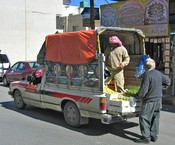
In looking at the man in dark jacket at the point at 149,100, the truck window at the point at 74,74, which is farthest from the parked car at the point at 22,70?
the man in dark jacket at the point at 149,100

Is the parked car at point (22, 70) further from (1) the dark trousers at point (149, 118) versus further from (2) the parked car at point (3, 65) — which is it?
(1) the dark trousers at point (149, 118)

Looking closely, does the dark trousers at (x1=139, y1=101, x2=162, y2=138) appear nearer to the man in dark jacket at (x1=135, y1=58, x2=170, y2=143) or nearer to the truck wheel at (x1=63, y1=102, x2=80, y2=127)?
the man in dark jacket at (x1=135, y1=58, x2=170, y2=143)

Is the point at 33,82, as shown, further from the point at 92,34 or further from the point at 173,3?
the point at 173,3

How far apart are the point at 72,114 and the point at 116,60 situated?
66.4 inches

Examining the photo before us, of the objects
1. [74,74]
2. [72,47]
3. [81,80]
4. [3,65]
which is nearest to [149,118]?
[81,80]

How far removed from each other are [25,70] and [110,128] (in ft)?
29.8

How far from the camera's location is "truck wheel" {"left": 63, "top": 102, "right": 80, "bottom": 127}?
25.4 feet

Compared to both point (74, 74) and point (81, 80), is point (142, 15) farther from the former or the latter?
point (81, 80)

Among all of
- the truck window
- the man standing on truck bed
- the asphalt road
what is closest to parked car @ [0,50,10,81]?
the asphalt road

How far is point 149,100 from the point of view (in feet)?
21.9

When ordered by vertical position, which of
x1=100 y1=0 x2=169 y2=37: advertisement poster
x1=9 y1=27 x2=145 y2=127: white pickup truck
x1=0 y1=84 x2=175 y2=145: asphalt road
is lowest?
x1=0 y1=84 x2=175 y2=145: asphalt road

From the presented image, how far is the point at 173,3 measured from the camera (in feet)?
50.1

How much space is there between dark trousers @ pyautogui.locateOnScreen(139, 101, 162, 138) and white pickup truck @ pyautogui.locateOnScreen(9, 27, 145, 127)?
42 centimetres

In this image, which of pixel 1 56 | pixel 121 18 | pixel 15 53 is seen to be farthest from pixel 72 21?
pixel 121 18
